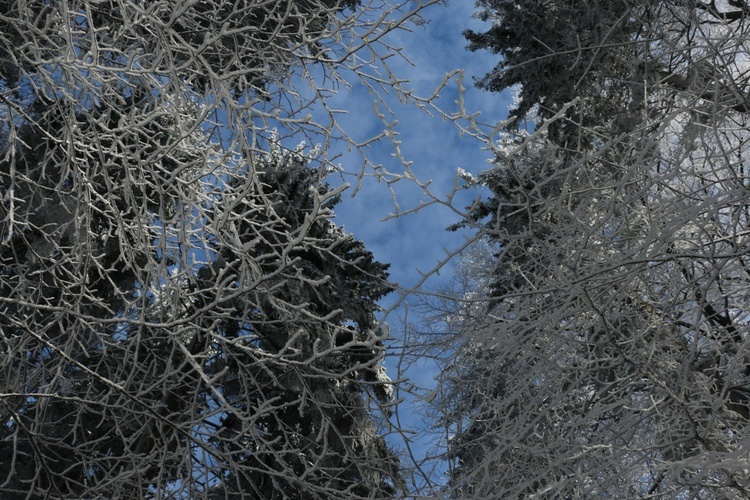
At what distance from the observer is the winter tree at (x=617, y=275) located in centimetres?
267

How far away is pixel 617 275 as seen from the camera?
9.60ft

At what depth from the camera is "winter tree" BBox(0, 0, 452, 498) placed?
233 cm

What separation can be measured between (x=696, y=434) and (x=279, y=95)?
255 centimetres

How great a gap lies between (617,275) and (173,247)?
1840 mm

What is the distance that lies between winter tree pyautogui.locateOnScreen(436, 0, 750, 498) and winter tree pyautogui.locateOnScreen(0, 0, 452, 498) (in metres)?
0.61

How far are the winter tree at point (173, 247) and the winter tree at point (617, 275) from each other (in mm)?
613

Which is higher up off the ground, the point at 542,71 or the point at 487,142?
the point at 542,71

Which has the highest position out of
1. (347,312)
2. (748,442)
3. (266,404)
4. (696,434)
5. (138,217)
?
(347,312)

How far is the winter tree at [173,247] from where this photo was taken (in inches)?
91.9

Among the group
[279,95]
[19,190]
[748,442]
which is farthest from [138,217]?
[19,190]

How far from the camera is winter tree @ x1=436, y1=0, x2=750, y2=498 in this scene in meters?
2.67

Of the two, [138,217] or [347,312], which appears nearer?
[138,217]

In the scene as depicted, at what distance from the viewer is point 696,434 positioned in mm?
2811

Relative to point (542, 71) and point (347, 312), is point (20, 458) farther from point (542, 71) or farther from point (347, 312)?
point (542, 71)
